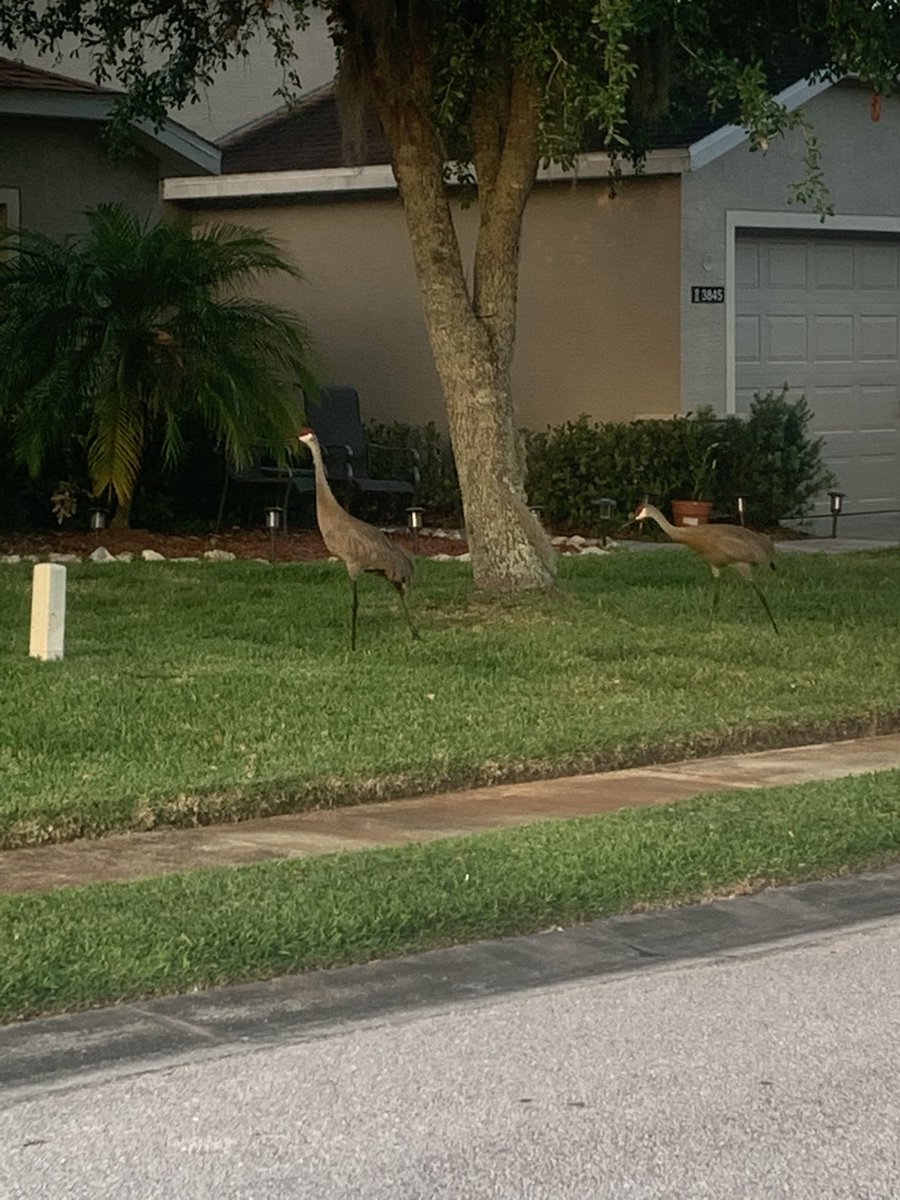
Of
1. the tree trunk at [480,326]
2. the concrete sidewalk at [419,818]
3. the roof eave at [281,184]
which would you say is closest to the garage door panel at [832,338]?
the roof eave at [281,184]

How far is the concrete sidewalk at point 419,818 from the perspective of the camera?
795cm

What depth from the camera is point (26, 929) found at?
22.3 ft

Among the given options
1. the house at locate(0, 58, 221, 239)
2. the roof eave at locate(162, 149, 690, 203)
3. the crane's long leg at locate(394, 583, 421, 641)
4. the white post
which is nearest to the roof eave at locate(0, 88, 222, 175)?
the house at locate(0, 58, 221, 239)

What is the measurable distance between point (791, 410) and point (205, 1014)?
49.1ft

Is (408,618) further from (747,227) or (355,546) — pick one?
(747,227)

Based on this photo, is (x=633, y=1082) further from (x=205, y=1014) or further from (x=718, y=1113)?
(x=205, y=1014)

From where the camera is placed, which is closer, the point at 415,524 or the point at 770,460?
the point at 415,524

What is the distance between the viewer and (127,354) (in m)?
17.2

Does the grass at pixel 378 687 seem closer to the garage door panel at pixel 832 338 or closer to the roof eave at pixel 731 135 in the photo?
the roof eave at pixel 731 135

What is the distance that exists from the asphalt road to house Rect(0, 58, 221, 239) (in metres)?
15.5

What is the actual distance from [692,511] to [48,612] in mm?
8777

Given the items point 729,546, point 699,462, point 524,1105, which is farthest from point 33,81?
point 524,1105

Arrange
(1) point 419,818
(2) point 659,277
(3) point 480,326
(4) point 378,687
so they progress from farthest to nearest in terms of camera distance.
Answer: (2) point 659,277, (3) point 480,326, (4) point 378,687, (1) point 419,818

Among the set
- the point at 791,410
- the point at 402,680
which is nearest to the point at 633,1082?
the point at 402,680
